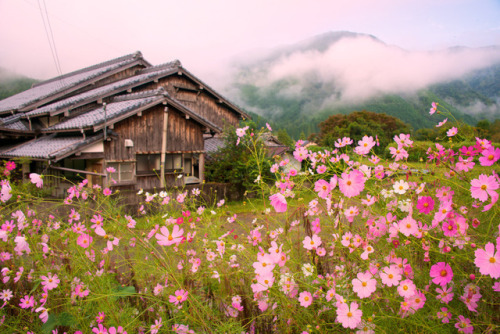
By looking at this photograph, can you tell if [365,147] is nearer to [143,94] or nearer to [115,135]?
[115,135]

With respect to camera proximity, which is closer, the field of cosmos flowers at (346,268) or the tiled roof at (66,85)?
the field of cosmos flowers at (346,268)

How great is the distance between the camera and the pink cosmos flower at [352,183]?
1.06 meters

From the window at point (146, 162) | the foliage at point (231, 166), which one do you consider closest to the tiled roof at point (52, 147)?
the window at point (146, 162)

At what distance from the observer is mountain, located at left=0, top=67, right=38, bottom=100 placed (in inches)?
2685

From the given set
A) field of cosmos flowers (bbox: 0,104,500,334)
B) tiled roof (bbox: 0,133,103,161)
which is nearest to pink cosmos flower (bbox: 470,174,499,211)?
field of cosmos flowers (bbox: 0,104,500,334)

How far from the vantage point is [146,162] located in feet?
32.1

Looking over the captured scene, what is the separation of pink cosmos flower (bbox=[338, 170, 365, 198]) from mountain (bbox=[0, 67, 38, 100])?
84115mm

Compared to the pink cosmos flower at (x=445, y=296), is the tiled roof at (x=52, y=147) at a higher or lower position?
higher

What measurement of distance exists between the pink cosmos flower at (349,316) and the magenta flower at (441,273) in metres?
0.25

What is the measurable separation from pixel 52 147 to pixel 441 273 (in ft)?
32.4

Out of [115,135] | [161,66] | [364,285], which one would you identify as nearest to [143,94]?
[115,135]

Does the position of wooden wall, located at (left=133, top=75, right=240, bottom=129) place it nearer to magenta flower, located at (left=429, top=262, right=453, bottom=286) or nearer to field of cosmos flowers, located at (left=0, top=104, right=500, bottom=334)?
field of cosmos flowers, located at (left=0, top=104, right=500, bottom=334)

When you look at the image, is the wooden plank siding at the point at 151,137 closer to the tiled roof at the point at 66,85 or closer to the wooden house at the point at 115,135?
the wooden house at the point at 115,135

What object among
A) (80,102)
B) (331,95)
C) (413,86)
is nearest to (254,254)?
(80,102)
